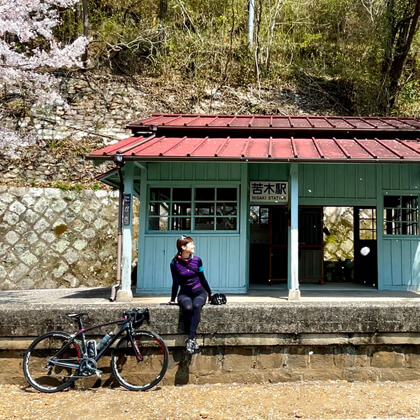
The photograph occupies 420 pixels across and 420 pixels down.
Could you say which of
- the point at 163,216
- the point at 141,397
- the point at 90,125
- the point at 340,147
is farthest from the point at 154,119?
the point at 141,397

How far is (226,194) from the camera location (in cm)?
816

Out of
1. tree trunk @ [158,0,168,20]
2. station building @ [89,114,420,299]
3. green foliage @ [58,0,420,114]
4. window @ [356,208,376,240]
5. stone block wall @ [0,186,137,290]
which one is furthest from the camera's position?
tree trunk @ [158,0,168,20]

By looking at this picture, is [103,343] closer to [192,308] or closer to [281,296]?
[192,308]

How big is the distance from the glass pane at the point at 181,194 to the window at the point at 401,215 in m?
4.54

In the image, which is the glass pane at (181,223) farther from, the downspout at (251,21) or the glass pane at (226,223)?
the downspout at (251,21)

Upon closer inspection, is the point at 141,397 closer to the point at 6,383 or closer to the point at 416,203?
the point at 6,383

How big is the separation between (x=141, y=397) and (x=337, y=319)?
2726mm

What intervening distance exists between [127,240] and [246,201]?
264cm

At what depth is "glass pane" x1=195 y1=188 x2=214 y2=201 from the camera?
8.15 metres

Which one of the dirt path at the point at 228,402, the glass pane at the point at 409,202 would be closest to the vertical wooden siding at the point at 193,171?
the glass pane at the point at 409,202

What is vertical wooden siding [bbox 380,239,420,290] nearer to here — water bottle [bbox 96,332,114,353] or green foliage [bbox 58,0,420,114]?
water bottle [bbox 96,332,114,353]

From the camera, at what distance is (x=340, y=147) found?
7.49 m

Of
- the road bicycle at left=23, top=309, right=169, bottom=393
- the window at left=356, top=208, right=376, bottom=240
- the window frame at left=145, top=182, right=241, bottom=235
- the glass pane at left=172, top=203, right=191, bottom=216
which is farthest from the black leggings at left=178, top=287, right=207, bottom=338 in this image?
the window at left=356, top=208, right=376, bottom=240

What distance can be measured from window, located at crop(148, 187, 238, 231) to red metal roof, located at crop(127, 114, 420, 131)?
1510 millimetres
